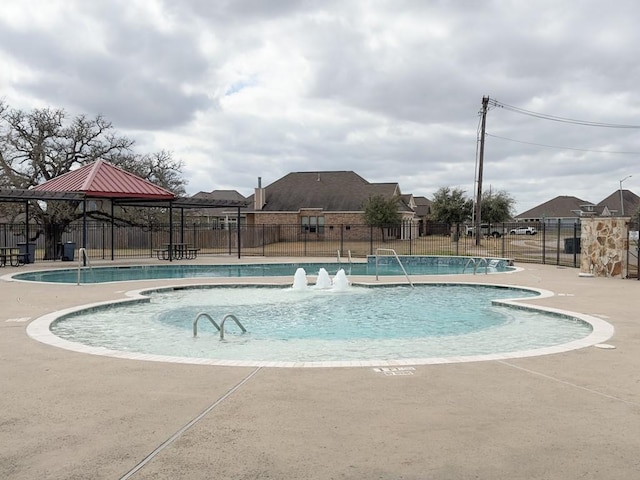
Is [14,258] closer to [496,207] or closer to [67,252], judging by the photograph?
[67,252]

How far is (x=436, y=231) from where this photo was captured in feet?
180

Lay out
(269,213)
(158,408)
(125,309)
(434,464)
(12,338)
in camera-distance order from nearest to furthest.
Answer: (434,464)
(158,408)
(12,338)
(125,309)
(269,213)

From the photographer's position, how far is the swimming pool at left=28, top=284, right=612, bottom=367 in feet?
25.2

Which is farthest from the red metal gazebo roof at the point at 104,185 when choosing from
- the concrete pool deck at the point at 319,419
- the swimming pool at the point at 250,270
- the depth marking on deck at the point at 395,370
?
the depth marking on deck at the point at 395,370

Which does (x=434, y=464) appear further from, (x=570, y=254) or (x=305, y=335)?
(x=570, y=254)

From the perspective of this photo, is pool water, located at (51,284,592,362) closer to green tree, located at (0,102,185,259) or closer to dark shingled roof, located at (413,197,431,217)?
green tree, located at (0,102,185,259)

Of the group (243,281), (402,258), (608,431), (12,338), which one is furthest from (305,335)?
(402,258)

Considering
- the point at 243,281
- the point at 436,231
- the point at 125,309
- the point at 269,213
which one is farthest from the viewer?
the point at 436,231

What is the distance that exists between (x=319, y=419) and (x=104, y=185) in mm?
21732

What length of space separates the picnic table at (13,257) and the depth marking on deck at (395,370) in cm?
2023

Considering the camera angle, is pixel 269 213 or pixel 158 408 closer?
pixel 158 408

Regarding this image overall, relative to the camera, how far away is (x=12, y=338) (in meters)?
7.81

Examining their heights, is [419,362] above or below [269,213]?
below

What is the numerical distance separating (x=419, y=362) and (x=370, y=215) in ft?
116
